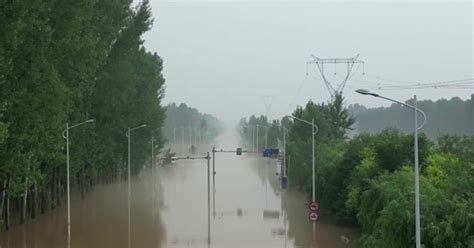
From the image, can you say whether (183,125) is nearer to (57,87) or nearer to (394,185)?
(57,87)

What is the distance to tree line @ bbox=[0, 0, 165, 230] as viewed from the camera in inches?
981

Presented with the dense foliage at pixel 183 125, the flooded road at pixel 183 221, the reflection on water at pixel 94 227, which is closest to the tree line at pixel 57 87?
the reflection on water at pixel 94 227

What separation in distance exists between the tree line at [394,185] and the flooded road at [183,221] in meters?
2.31

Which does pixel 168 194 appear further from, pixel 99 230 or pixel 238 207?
pixel 99 230

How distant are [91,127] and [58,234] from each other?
8440 millimetres

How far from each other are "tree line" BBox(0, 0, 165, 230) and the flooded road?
2.39 metres

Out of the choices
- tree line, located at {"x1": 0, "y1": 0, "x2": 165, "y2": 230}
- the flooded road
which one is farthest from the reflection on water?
tree line, located at {"x1": 0, "y1": 0, "x2": 165, "y2": 230}

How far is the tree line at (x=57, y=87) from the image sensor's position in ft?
81.8

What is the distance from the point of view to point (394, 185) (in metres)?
22.9

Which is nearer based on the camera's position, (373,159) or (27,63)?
(27,63)

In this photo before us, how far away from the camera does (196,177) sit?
240ft

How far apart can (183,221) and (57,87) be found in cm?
1281

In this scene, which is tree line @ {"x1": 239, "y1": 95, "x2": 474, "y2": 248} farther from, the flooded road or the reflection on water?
the reflection on water

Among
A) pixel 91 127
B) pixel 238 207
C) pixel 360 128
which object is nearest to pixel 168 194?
pixel 238 207
